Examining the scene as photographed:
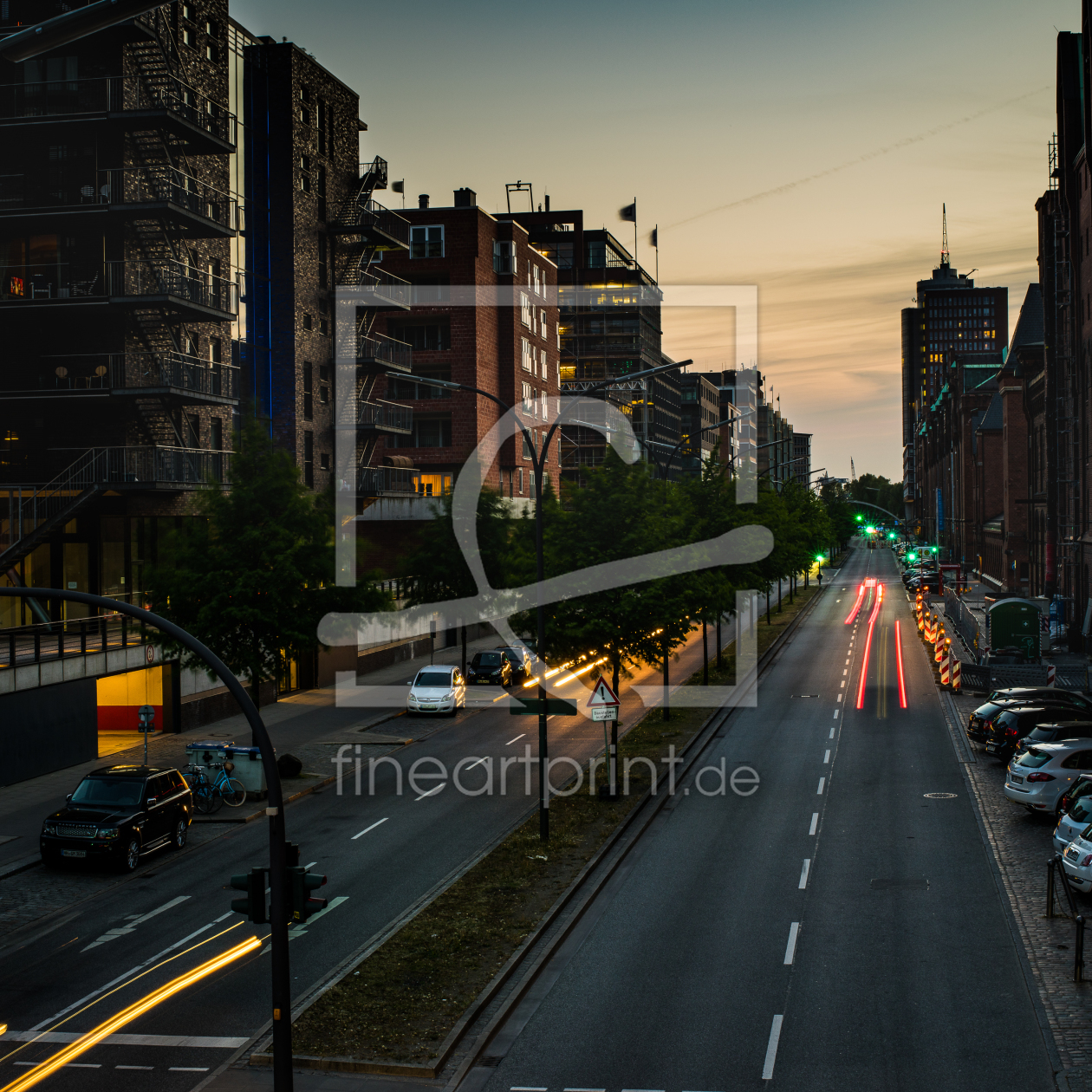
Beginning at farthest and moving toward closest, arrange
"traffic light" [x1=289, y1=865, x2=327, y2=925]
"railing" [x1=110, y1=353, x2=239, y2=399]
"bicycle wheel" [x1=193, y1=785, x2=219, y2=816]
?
"railing" [x1=110, y1=353, x2=239, y2=399] < "bicycle wheel" [x1=193, y1=785, x2=219, y2=816] < "traffic light" [x1=289, y1=865, x2=327, y2=925]

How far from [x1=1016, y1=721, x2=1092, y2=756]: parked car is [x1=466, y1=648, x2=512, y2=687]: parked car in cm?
2294

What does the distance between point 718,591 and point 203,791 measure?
57.8 ft

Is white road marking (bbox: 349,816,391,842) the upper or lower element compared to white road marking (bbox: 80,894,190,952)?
upper

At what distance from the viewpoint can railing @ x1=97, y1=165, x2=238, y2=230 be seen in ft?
121

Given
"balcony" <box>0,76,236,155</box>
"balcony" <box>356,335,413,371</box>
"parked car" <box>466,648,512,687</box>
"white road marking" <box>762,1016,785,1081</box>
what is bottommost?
"white road marking" <box>762,1016,785,1081</box>

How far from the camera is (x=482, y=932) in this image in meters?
17.0

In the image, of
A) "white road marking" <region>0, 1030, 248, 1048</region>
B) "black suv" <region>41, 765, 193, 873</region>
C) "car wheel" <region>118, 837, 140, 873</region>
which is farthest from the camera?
"car wheel" <region>118, 837, 140, 873</region>

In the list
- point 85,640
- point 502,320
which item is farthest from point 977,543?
point 85,640

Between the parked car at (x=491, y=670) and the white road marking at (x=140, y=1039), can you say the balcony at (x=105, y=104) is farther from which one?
the white road marking at (x=140, y=1039)

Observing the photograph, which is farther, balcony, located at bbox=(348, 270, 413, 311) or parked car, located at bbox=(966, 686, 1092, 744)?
balcony, located at bbox=(348, 270, 413, 311)

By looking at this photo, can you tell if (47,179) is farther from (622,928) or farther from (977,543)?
(977,543)

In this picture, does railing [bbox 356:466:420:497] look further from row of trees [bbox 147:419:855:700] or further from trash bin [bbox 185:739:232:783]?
trash bin [bbox 185:739:232:783]

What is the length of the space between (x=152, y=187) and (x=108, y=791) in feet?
76.8

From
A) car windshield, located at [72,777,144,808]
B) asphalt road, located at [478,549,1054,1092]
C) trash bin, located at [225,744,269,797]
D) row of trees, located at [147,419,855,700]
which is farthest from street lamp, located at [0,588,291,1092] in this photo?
row of trees, located at [147,419,855,700]
